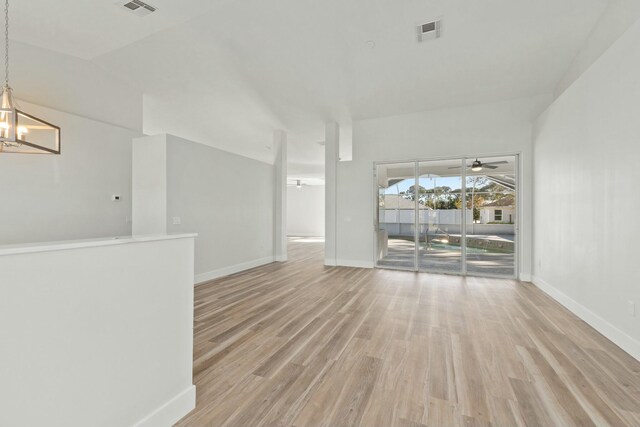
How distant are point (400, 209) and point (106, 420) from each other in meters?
6.18

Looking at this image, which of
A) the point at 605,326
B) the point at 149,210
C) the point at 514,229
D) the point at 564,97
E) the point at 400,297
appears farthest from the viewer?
the point at 514,229

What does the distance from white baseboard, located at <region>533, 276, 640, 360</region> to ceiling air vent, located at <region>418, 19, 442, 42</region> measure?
4.08m

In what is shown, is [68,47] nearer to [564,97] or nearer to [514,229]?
[564,97]

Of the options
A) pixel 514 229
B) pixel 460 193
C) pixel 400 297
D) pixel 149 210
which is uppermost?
pixel 460 193

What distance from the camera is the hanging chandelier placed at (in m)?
2.58

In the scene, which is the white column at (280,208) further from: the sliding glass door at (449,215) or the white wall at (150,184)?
the white wall at (150,184)

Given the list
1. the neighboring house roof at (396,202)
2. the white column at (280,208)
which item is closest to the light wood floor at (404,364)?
the neighboring house roof at (396,202)

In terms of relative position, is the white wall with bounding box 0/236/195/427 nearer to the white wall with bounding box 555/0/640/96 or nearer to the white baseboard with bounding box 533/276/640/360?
the white baseboard with bounding box 533/276/640/360

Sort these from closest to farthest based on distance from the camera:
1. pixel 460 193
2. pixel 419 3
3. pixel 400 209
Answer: pixel 419 3 < pixel 460 193 < pixel 400 209

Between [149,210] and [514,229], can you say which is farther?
[514,229]

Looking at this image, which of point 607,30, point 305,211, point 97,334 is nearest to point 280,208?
point 97,334

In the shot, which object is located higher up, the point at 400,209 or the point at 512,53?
the point at 512,53

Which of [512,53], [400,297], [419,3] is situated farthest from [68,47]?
[512,53]

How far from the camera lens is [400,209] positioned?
661 centimetres
